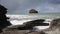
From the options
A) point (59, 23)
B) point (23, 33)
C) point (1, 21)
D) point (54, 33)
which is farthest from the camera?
point (1, 21)

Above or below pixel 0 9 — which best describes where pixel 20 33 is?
below

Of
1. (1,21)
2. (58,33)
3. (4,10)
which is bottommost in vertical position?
(58,33)

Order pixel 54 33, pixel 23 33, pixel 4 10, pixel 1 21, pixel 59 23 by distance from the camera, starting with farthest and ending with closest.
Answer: pixel 4 10 → pixel 1 21 → pixel 59 23 → pixel 54 33 → pixel 23 33

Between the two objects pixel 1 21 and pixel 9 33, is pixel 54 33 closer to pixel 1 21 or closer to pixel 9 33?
pixel 9 33

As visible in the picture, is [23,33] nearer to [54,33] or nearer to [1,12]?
[54,33]

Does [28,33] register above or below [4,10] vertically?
below

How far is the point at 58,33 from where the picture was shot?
11945 millimetres

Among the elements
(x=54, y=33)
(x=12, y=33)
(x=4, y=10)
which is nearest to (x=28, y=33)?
(x=12, y=33)

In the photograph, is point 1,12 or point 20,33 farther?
point 1,12

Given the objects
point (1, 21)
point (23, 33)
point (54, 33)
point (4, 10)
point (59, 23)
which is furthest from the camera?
point (4, 10)

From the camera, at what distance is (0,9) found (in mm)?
23359

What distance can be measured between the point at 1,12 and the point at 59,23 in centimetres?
1090

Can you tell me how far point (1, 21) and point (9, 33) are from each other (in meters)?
11.0

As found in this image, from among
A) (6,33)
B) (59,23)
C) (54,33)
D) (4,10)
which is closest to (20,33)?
(6,33)
